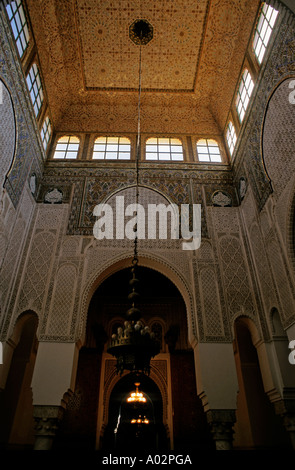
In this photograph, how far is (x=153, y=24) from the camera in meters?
5.85

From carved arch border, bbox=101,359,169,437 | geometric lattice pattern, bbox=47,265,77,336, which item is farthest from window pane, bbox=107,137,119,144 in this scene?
carved arch border, bbox=101,359,169,437

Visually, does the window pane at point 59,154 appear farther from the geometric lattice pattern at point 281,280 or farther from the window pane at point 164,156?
the geometric lattice pattern at point 281,280

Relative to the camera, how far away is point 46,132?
6559 mm

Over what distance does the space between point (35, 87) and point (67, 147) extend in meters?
1.37

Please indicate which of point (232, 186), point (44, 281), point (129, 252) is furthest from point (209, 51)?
point (44, 281)

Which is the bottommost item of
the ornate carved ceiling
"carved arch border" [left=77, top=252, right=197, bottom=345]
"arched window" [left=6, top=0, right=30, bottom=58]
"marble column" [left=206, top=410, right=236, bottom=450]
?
"marble column" [left=206, top=410, right=236, bottom=450]

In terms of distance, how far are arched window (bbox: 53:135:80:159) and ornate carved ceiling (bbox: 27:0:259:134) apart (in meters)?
0.29

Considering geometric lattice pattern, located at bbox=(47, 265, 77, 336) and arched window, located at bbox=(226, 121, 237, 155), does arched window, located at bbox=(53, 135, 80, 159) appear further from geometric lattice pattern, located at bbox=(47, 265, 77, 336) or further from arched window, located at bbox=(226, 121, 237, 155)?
arched window, located at bbox=(226, 121, 237, 155)

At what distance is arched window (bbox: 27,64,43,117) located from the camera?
5509mm

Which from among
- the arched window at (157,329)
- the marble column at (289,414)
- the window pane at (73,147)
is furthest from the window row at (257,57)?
the marble column at (289,414)

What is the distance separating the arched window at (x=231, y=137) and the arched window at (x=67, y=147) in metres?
3.22

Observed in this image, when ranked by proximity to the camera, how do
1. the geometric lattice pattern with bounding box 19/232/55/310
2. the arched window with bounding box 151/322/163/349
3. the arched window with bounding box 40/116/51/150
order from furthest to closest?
the arched window with bounding box 151/322/163/349 → the arched window with bounding box 40/116/51/150 → the geometric lattice pattern with bounding box 19/232/55/310

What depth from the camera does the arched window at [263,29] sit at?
15.1ft

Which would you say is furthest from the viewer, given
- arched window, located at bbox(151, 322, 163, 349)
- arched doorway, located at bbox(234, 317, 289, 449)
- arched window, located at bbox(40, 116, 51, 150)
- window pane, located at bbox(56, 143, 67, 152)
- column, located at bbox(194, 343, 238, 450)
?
arched window, located at bbox(151, 322, 163, 349)
